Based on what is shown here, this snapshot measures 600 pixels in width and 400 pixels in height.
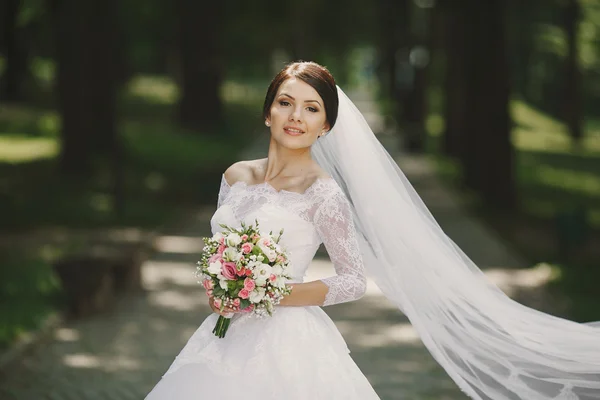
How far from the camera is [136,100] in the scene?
167 ft

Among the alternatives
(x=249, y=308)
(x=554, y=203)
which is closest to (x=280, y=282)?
(x=249, y=308)

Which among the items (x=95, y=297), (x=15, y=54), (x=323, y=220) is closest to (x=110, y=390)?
(x=95, y=297)

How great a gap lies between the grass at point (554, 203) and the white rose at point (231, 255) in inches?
299

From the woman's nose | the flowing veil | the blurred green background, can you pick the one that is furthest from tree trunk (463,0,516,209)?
the woman's nose

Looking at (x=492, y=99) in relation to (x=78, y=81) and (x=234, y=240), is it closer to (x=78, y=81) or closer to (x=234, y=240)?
(x=78, y=81)

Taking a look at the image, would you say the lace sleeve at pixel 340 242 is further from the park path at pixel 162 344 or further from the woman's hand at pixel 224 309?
the park path at pixel 162 344

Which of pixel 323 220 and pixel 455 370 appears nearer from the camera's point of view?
pixel 323 220

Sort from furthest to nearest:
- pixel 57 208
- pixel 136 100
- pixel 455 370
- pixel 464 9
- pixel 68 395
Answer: pixel 136 100 < pixel 464 9 < pixel 57 208 < pixel 68 395 < pixel 455 370

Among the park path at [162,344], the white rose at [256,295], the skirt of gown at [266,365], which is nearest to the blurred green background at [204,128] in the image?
the park path at [162,344]

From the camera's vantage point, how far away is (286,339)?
4.37 m

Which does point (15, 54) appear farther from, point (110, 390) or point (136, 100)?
point (110, 390)

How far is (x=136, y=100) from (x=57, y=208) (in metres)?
Result: 32.0

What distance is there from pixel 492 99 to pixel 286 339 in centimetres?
1800

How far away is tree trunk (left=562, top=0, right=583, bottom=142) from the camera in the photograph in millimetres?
38906
